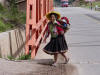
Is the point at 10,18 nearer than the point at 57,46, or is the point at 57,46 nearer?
the point at 57,46

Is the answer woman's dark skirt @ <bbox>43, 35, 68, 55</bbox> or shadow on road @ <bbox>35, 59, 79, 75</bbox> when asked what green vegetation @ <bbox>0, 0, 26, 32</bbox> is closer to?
shadow on road @ <bbox>35, 59, 79, 75</bbox>

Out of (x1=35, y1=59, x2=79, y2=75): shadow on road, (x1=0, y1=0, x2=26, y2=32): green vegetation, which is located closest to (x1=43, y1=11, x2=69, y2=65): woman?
(x1=35, y1=59, x2=79, y2=75): shadow on road

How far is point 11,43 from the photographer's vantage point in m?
12.9

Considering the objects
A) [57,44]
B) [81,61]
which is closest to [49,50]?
[57,44]

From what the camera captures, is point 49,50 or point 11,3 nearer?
point 49,50

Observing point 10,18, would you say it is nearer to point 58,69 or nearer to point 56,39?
point 56,39

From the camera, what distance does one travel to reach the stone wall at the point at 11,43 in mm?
11273

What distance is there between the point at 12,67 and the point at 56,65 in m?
1.11

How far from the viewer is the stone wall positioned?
11.3m

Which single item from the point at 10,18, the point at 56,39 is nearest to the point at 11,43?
the point at 56,39

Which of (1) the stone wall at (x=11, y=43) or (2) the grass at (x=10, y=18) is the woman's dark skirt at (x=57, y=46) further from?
(2) the grass at (x=10, y=18)

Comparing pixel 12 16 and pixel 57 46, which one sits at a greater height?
pixel 57 46

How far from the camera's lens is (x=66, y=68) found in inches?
317

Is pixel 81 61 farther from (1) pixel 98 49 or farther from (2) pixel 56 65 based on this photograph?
(1) pixel 98 49
